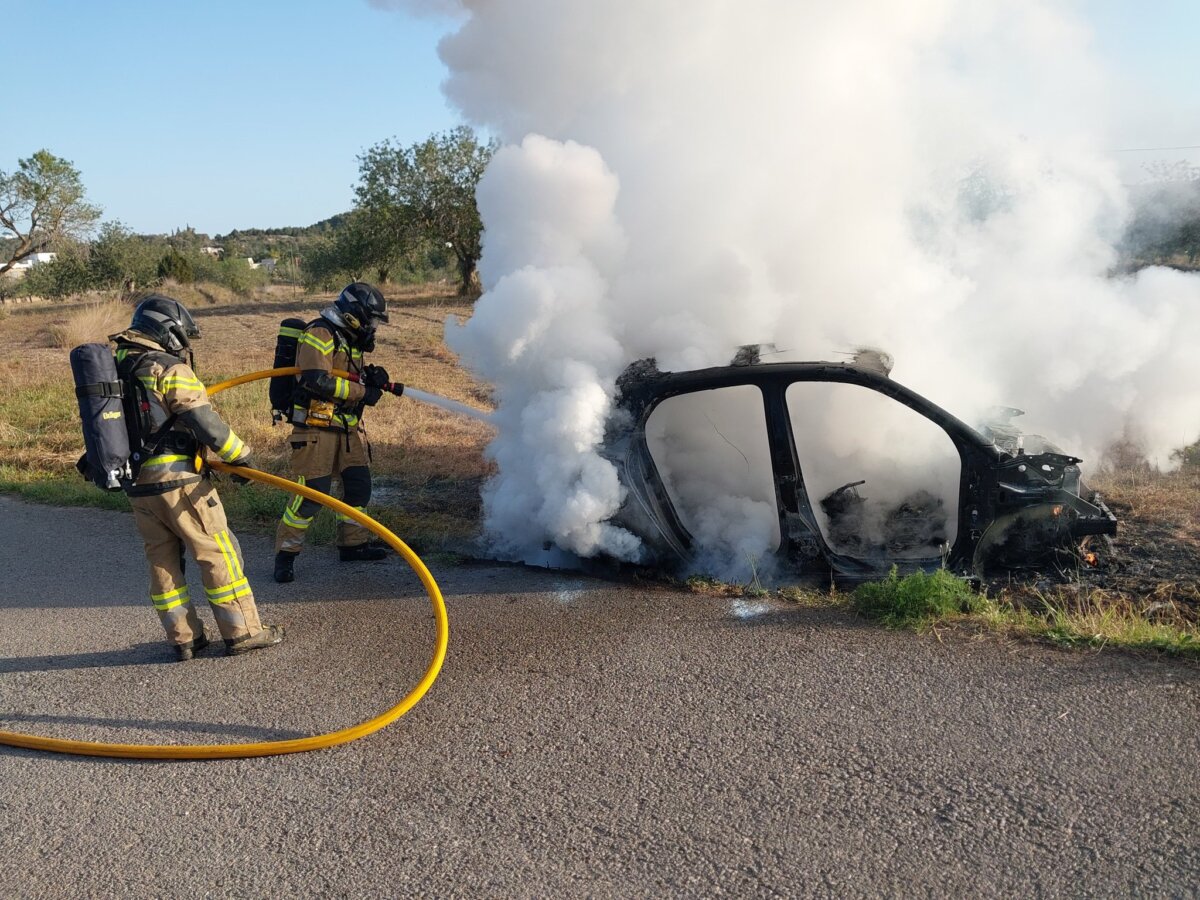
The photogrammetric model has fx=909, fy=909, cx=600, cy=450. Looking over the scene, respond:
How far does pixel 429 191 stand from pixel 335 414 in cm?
2353

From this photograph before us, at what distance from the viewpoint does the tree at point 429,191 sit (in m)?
27.6

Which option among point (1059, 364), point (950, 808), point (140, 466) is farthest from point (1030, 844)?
point (1059, 364)

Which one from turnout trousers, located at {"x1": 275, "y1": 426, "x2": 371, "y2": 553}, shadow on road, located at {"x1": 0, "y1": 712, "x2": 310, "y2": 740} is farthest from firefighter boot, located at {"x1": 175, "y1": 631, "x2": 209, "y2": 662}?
turnout trousers, located at {"x1": 275, "y1": 426, "x2": 371, "y2": 553}

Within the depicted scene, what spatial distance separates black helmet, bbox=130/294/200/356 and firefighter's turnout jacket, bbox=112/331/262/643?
50 mm

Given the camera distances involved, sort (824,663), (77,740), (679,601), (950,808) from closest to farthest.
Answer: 1. (950,808)
2. (77,740)
3. (824,663)
4. (679,601)

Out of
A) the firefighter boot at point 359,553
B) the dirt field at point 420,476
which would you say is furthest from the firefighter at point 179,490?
the dirt field at point 420,476

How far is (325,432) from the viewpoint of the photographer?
586cm

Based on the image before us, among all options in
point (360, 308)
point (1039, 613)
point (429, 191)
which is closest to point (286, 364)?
point (360, 308)

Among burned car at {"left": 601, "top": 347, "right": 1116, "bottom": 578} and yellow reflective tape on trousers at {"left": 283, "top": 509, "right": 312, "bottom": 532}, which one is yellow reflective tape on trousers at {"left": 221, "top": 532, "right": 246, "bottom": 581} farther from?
burned car at {"left": 601, "top": 347, "right": 1116, "bottom": 578}

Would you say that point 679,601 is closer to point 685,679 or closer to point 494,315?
point 685,679

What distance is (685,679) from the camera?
4.07 metres

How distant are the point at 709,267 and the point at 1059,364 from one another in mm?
3433

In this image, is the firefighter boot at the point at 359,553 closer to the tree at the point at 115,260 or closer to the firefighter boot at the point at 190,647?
the firefighter boot at the point at 190,647

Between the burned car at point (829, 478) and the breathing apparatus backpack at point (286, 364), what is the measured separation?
221 centimetres
